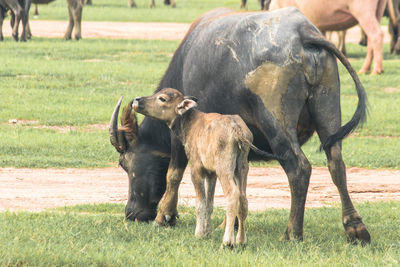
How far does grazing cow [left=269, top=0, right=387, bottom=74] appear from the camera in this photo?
63.3 ft

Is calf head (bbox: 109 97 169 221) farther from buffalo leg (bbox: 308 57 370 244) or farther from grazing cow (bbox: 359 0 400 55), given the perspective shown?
grazing cow (bbox: 359 0 400 55)

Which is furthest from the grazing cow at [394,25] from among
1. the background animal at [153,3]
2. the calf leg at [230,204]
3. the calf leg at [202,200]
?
the calf leg at [230,204]

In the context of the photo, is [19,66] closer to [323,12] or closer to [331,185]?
[323,12]

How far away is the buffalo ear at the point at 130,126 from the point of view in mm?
8242

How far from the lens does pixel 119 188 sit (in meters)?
10.5

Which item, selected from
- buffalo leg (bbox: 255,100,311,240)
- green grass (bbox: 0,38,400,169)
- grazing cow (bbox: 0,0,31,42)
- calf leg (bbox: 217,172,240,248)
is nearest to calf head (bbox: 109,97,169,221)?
buffalo leg (bbox: 255,100,311,240)

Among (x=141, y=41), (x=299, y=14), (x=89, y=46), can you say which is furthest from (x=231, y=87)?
(x=141, y=41)

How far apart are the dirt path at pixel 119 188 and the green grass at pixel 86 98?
0.53m

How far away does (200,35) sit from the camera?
7996mm

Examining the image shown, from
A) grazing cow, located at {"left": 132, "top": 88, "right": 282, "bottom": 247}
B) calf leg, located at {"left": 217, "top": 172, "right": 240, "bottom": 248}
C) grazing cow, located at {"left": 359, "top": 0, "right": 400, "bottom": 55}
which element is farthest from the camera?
grazing cow, located at {"left": 359, "top": 0, "right": 400, "bottom": 55}

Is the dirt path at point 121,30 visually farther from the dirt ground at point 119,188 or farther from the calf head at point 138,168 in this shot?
the calf head at point 138,168

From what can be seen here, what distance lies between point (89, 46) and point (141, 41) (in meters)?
2.49

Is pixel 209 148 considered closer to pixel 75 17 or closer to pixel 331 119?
pixel 331 119

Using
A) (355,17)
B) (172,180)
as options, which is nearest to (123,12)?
(355,17)
